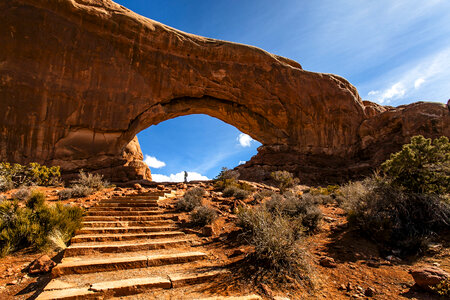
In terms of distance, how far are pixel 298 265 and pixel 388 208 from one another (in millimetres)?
3289

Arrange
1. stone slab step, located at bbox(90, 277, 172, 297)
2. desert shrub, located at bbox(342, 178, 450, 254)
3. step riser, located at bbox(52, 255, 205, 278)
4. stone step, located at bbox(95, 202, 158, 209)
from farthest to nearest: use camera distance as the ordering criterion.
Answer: stone step, located at bbox(95, 202, 158, 209)
desert shrub, located at bbox(342, 178, 450, 254)
step riser, located at bbox(52, 255, 205, 278)
stone slab step, located at bbox(90, 277, 172, 297)

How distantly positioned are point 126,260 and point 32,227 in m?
2.37

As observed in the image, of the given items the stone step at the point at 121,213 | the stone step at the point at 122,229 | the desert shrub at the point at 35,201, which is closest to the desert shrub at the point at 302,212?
the stone step at the point at 122,229

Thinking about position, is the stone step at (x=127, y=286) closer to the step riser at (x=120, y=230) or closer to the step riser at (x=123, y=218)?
the step riser at (x=120, y=230)

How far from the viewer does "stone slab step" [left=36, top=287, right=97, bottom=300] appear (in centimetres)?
254

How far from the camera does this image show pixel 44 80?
493 inches

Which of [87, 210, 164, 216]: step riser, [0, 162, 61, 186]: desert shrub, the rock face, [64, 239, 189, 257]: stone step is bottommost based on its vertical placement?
[64, 239, 189, 257]: stone step

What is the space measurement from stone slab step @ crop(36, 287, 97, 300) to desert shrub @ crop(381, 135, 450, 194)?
21.9ft

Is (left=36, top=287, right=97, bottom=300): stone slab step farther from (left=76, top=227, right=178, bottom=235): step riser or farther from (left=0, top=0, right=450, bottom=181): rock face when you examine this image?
(left=0, top=0, right=450, bottom=181): rock face

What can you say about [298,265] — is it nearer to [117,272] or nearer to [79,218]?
[117,272]

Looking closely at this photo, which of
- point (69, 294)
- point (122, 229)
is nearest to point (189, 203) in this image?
point (122, 229)

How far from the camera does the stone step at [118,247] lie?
12.6ft

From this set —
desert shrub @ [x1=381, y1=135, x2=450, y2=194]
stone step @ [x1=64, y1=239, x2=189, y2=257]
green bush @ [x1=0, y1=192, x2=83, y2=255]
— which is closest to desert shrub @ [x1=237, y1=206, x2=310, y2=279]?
stone step @ [x1=64, y1=239, x2=189, y2=257]

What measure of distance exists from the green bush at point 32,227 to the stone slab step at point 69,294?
198cm
